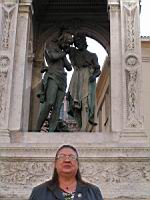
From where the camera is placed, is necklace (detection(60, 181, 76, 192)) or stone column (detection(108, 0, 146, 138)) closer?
necklace (detection(60, 181, 76, 192))

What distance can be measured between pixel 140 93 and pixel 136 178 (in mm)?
1696

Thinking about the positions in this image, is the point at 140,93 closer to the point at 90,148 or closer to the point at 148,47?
the point at 90,148

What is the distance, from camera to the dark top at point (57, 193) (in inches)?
136

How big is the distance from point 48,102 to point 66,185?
560 centimetres

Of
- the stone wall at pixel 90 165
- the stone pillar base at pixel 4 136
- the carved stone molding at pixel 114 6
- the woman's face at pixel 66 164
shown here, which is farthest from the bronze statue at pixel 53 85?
the woman's face at pixel 66 164

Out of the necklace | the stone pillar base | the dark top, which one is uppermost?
the stone pillar base

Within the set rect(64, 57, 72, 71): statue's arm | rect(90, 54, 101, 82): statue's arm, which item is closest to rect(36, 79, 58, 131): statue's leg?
rect(64, 57, 72, 71): statue's arm

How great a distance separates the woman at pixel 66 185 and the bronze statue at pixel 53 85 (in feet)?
17.9

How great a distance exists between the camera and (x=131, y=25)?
8.91 meters

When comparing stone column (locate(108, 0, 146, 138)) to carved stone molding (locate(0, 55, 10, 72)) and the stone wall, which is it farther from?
carved stone molding (locate(0, 55, 10, 72))

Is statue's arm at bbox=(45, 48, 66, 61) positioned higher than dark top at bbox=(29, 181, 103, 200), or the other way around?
statue's arm at bbox=(45, 48, 66, 61)

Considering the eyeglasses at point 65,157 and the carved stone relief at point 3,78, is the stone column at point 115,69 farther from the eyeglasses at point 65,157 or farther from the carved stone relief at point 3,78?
the eyeglasses at point 65,157

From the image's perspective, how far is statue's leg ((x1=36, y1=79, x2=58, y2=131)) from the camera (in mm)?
9039

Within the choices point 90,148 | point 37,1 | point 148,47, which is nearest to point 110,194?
point 90,148
